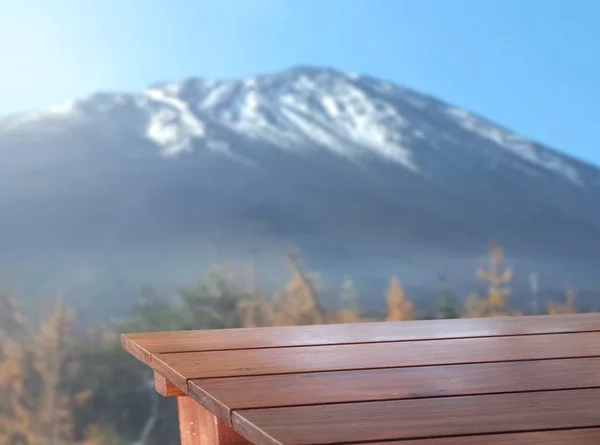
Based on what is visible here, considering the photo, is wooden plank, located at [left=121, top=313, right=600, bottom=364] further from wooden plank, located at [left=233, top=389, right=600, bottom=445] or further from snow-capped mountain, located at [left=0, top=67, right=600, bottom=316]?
snow-capped mountain, located at [left=0, top=67, right=600, bottom=316]

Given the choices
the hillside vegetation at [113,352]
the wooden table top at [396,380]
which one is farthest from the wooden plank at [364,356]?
the hillside vegetation at [113,352]

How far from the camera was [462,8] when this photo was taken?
134 inches

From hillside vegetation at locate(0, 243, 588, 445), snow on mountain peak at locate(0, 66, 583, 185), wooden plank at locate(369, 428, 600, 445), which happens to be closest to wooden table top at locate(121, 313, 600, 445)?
wooden plank at locate(369, 428, 600, 445)

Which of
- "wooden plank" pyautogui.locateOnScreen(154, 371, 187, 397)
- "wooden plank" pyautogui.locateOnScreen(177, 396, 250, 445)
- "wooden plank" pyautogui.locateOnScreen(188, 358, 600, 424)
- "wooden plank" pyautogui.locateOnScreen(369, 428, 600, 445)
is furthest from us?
"wooden plank" pyautogui.locateOnScreen(154, 371, 187, 397)

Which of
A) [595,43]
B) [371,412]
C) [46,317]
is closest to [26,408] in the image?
[46,317]

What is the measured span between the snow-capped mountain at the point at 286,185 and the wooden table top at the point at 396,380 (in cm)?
156

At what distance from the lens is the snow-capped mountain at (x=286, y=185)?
296 centimetres

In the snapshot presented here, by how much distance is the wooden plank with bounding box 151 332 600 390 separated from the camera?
3.61 ft

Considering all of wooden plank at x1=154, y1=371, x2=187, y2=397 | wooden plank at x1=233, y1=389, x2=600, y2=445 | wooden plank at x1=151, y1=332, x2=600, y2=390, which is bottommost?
wooden plank at x1=233, y1=389, x2=600, y2=445

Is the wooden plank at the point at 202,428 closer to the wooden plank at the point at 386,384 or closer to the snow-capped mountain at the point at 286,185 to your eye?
the wooden plank at the point at 386,384

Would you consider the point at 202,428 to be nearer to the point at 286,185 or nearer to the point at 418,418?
the point at 418,418

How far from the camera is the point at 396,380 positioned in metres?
1.01

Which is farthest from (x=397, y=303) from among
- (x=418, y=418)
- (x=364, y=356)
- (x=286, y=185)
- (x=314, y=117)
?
(x=418, y=418)

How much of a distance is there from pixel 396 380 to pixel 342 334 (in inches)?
17.3
